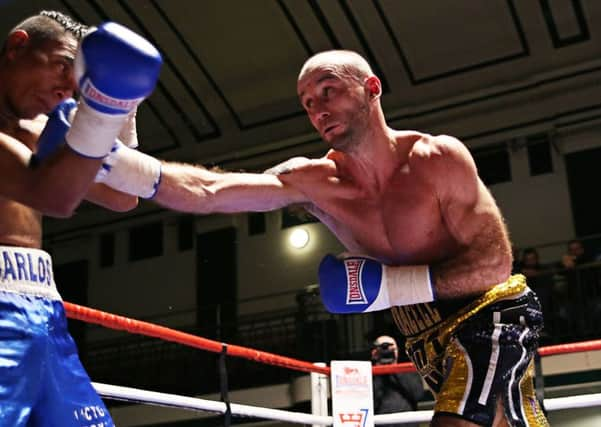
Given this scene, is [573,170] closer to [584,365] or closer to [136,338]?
[584,365]

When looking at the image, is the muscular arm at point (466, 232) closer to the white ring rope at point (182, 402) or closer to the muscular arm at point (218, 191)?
the muscular arm at point (218, 191)

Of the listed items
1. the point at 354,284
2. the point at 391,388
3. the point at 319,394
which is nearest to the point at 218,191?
the point at 354,284

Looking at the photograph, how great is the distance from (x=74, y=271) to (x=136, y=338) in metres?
1.60

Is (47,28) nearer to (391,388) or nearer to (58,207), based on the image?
(58,207)

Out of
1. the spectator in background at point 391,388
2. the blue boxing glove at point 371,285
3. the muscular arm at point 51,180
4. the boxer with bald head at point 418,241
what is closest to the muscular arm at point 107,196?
the boxer with bald head at point 418,241

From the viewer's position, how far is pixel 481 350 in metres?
1.78

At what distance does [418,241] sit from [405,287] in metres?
0.12

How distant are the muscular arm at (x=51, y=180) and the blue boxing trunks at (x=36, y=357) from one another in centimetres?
27

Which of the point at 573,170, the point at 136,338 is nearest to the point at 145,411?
the point at 136,338

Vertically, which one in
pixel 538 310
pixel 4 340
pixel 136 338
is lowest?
pixel 4 340

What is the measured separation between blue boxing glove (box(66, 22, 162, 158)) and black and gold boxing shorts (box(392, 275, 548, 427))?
0.97 meters

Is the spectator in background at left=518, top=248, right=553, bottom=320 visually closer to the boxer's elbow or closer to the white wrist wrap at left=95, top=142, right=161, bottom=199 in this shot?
the white wrist wrap at left=95, top=142, right=161, bottom=199

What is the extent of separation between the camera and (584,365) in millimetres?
5754

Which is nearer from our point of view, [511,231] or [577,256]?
[577,256]
